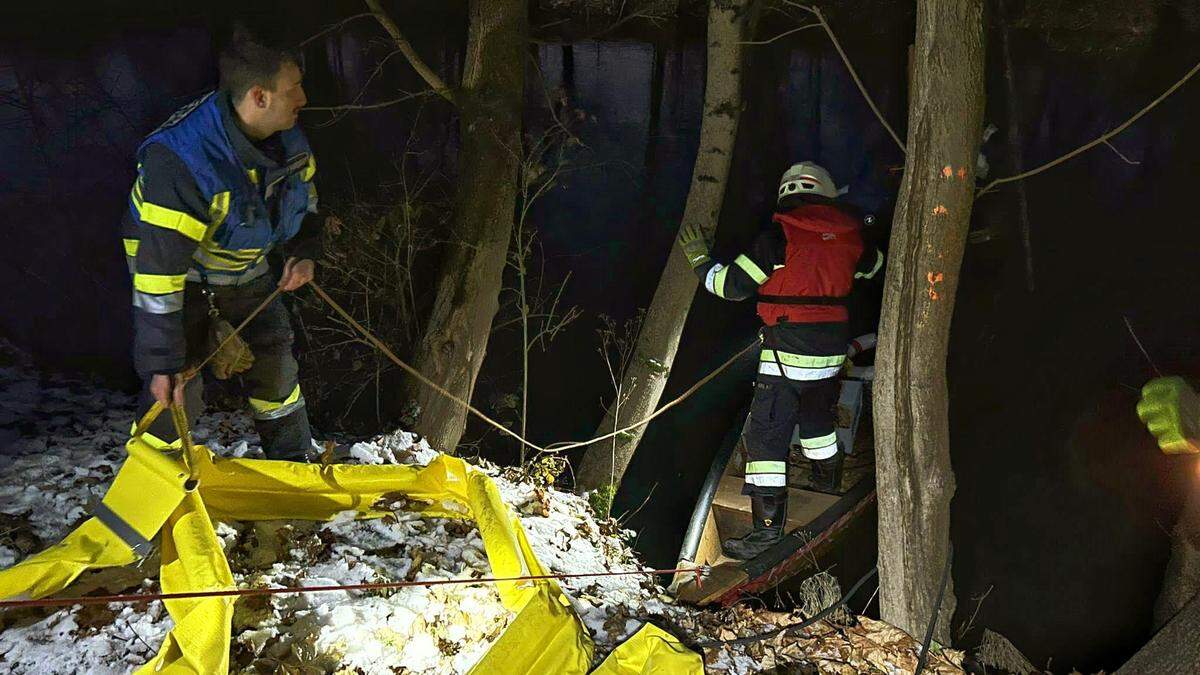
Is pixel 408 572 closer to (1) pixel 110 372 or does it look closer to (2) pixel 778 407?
(2) pixel 778 407

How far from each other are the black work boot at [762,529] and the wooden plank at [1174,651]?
81.9 inches

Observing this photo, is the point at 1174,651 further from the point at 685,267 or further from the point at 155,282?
the point at 155,282

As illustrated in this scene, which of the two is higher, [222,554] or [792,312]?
[792,312]

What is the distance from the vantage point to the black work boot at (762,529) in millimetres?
4906

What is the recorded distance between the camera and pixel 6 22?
459 cm

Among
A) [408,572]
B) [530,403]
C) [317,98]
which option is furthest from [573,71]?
[408,572]

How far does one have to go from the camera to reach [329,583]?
128 inches

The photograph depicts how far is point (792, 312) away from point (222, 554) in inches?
135

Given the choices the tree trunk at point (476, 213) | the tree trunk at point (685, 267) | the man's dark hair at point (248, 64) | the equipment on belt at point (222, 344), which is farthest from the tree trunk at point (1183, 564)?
the man's dark hair at point (248, 64)

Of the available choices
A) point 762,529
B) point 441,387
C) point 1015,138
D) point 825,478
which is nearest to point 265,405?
point 441,387

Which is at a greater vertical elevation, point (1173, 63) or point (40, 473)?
point (1173, 63)

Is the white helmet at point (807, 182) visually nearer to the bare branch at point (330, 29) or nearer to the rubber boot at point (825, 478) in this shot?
the rubber boot at point (825, 478)

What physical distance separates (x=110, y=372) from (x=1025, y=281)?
803cm

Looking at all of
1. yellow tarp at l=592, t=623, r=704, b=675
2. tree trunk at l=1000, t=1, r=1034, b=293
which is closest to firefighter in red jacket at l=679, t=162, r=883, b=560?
yellow tarp at l=592, t=623, r=704, b=675
